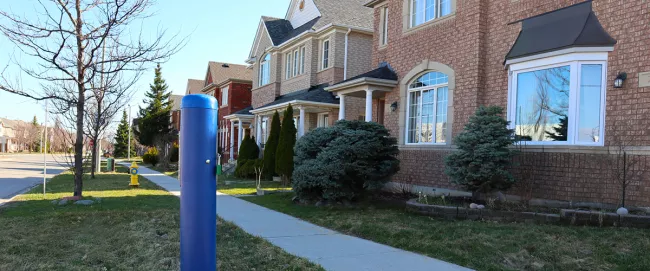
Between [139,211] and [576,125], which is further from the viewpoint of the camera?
[139,211]

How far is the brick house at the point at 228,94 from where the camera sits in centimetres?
3126

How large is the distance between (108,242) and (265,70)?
2015cm

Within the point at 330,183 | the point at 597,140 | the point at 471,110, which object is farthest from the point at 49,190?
the point at 597,140

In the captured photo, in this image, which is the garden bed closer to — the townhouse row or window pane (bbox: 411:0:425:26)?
the townhouse row

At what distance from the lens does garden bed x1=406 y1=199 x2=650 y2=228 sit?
A: 22.2 ft

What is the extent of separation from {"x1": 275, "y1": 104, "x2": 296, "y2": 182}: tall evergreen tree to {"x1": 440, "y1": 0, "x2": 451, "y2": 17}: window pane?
6742mm

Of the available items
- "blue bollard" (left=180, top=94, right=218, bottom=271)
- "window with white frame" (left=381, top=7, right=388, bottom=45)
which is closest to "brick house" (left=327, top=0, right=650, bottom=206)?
"window with white frame" (left=381, top=7, right=388, bottom=45)

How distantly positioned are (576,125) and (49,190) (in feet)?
47.5

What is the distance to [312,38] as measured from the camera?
20.2m

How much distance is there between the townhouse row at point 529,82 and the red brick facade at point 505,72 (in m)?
0.02

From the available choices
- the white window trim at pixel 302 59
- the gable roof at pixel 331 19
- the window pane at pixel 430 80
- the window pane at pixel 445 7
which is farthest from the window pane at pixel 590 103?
the white window trim at pixel 302 59

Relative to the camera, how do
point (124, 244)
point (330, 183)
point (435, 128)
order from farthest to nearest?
point (435, 128) < point (330, 183) < point (124, 244)

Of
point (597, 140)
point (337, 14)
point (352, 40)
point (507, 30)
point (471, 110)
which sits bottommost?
point (597, 140)

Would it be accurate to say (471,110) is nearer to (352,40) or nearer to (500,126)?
(500,126)
